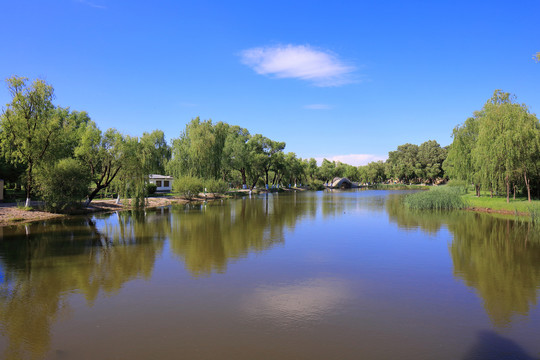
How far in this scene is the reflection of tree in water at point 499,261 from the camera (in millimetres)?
10000

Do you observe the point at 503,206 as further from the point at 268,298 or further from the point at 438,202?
the point at 268,298

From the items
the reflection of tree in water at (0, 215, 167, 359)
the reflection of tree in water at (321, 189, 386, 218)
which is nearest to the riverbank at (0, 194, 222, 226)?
the reflection of tree in water at (0, 215, 167, 359)

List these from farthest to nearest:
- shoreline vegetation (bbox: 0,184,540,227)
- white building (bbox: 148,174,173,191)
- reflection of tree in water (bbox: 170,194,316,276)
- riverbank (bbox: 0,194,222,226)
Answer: white building (bbox: 148,174,173,191), shoreline vegetation (bbox: 0,184,540,227), riverbank (bbox: 0,194,222,226), reflection of tree in water (bbox: 170,194,316,276)

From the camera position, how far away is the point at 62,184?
30.8 meters

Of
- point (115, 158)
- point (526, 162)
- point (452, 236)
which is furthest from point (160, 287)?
point (526, 162)

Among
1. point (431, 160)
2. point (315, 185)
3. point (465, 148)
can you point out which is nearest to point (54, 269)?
point (465, 148)

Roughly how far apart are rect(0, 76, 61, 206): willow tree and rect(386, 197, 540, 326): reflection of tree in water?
32168mm

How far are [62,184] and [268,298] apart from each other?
2801 centimetres

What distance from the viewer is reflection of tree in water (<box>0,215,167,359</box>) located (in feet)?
27.3

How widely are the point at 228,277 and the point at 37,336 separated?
6006 mm

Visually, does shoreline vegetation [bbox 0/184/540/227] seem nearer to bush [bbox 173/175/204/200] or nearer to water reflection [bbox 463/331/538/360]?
bush [bbox 173/175/204/200]

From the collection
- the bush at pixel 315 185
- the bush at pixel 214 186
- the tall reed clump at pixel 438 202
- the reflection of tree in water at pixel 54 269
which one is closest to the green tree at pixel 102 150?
the reflection of tree in water at pixel 54 269

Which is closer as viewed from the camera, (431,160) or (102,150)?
(102,150)

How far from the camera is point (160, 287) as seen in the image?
11.4 metres
